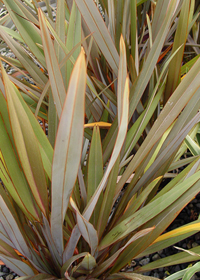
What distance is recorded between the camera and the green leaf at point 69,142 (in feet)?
0.80

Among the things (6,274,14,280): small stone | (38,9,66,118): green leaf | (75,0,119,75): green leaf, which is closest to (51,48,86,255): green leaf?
(38,9,66,118): green leaf

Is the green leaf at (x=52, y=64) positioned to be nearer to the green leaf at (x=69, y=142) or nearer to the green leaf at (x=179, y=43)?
the green leaf at (x=69, y=142)

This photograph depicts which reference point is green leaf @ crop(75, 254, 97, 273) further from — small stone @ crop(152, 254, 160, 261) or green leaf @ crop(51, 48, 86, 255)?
small stone @ crop(152, 254, 160, 261)

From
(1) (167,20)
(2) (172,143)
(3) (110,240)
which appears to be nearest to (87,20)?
(1) (167,20)

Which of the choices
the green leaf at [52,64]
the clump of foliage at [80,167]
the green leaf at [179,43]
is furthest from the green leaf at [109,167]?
the green leaf at [179,43]

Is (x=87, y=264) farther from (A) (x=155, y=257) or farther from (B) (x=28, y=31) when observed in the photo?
(B) (x=28, y=31)

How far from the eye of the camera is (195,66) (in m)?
0.45

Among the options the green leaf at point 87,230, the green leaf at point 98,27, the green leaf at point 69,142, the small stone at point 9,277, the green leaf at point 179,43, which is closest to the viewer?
the green leaf at point 69,142

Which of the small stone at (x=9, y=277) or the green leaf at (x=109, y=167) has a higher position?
the green leaf at (x=109, y=167)

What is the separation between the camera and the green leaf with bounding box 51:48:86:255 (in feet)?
0.80

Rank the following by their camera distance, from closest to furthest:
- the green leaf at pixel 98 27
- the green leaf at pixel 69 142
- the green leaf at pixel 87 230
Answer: the green leaf at pixel 69 142, the green leaf at pixel 87 230, the green leaf at pixel 98 27

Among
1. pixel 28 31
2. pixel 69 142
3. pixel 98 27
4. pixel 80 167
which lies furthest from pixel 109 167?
pixel 28 31

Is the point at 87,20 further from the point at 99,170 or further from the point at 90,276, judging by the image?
the point at 90,276

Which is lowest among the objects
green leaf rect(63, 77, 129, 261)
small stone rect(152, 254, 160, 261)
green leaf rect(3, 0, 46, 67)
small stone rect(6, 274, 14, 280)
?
small stone rect(152, 254, 160, 261)
